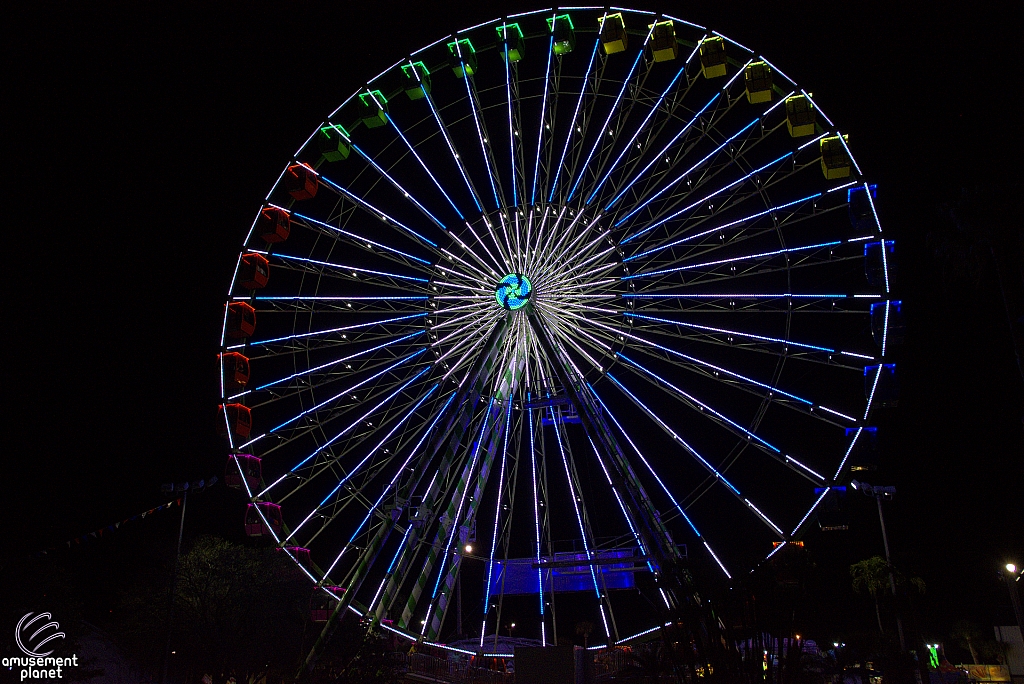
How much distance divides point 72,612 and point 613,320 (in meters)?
17.6

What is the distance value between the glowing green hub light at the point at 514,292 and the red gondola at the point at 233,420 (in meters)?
7.23

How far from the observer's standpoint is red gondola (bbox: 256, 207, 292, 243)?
21031mm

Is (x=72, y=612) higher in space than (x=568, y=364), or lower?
lower

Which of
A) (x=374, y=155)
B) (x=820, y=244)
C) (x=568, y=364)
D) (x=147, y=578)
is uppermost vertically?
(x=374, y=155)

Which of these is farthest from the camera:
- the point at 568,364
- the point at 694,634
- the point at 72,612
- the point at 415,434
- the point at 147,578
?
the point at 147,578

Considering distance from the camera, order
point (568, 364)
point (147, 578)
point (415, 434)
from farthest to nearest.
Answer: point (147, 578), point (415, 434), point (568, 364)

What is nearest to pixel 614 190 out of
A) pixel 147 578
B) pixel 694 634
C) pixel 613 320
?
pixel 613 320

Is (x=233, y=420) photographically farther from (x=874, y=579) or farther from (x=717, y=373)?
(x=874, y=579)

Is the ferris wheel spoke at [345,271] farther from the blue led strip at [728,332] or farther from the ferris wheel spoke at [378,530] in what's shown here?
the blue led strip at [728,332]

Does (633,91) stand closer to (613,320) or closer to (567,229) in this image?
(567,229)

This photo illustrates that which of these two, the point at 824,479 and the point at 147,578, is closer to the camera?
the point at 824,479

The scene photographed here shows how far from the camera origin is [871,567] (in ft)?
103

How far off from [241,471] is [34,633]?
8.46m
